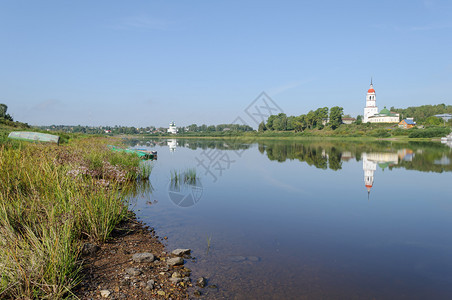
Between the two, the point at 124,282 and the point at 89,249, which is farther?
the point at 89,249

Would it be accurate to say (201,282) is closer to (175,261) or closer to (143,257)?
(175,261)

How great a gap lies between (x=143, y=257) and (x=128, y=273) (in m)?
0.57

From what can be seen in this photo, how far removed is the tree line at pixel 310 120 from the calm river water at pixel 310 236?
3408 inches

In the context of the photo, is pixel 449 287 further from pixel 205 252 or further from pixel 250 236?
pixel 205 252

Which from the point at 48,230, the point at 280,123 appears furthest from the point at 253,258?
the point at 280,123

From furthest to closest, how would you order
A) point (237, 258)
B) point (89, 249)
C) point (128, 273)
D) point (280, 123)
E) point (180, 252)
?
point (280, 123) < point (237, 258) < point (180, 252) < point (89, 249) < point (128, 273)

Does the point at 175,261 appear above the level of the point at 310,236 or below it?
above

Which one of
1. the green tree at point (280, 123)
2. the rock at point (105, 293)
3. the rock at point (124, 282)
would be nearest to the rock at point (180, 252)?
the rock at point (124, 282)

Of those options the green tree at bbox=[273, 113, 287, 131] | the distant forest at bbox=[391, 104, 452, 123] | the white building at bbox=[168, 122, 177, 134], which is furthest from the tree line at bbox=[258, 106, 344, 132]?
the white building at bbox=[168, 122, 177, 134]

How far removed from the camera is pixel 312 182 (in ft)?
55.0

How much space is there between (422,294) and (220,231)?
484cm

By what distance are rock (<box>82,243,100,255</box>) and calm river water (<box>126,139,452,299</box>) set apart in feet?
5.94

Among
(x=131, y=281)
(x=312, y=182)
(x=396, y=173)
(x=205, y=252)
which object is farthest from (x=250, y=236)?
(x=396, y=173)

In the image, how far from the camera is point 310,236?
25.7 feet
